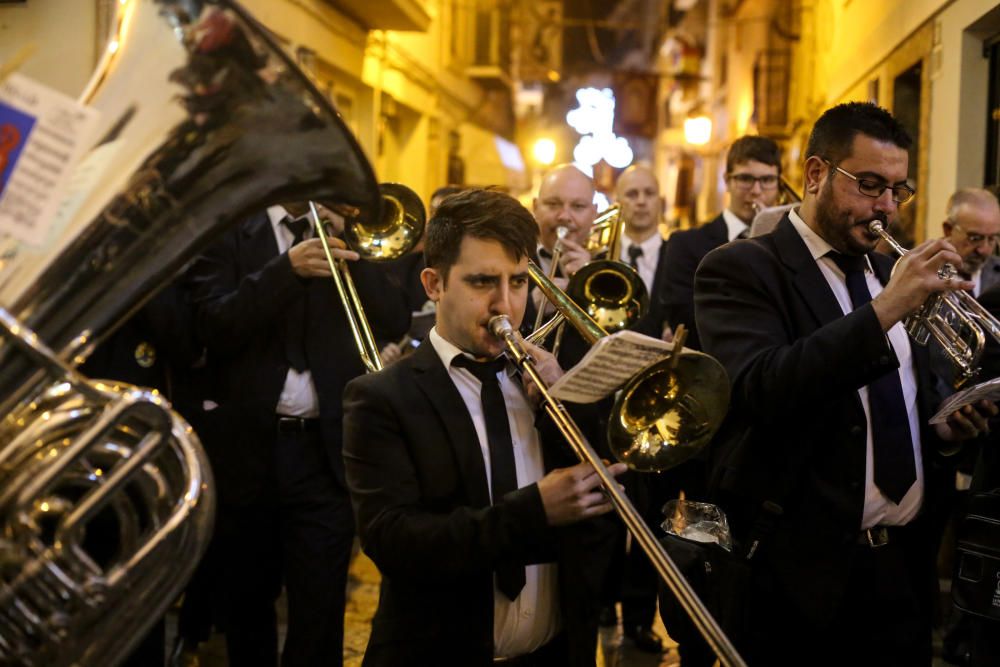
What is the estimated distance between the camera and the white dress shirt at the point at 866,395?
9.45 feet

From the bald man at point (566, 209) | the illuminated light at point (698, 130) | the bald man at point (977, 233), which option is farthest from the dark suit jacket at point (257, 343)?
the illuminated light at point (698, 130)

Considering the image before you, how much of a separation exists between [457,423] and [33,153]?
117 cm

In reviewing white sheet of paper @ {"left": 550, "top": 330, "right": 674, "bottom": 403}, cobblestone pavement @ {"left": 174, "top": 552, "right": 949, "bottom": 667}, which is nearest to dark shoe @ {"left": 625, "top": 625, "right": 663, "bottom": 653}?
cobblestone pavement @ {"left": 174, "top": 552, "right": 949, "bottom": 667}

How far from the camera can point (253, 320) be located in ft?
13.4

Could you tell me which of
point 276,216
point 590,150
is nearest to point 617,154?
point 590,150

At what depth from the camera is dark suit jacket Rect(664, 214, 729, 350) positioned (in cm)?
545

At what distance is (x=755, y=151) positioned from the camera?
5648 mm

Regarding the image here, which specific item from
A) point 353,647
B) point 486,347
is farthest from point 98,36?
point 486,347

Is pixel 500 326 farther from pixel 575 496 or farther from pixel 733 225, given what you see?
pixel 733 225

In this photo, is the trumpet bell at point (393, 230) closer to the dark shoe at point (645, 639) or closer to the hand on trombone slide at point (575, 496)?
the dark shoe at point (645, 639)

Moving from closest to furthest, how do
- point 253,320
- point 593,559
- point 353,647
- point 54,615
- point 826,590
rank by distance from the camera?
point 54,615 < point 593,559 < point 826,590 < point 253,320 < point 353,647

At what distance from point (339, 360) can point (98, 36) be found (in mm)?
2928

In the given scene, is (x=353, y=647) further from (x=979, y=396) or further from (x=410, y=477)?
(x=979, y=396)

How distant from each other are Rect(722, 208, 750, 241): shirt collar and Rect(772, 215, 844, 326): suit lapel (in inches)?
99.5
